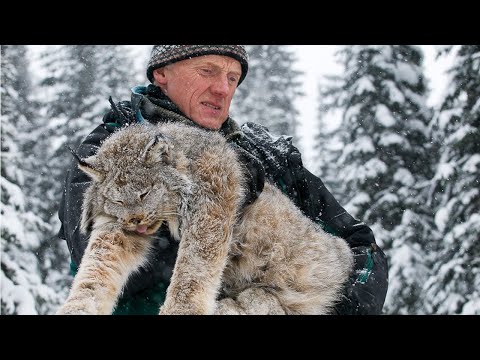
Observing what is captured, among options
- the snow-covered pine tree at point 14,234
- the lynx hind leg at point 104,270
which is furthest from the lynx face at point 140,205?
the snow-covered pine tree at point 14,234

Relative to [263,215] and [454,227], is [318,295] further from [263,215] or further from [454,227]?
[454,227]

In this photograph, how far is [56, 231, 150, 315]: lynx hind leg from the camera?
3746 mm

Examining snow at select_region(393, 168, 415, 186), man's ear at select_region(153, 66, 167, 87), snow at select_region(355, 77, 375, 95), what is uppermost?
snow at select_region(355, 77, 375, 95)

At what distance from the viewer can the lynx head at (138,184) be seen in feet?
13.6

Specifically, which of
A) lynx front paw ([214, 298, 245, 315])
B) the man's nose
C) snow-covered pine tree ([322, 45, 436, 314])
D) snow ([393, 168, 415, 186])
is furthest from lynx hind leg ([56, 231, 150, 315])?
snow ([393, 168, 415, 186])

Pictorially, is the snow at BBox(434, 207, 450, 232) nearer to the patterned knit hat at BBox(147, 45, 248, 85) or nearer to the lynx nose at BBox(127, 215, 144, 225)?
the patterned knit hat at BBox(147, 45, 248, 85)

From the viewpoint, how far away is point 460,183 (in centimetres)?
1752

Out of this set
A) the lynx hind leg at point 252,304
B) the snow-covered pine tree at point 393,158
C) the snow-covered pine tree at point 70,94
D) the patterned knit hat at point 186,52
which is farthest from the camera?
the snow-covered pine tree at point 70,94

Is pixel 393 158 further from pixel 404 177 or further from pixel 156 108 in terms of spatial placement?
pixel 156 108

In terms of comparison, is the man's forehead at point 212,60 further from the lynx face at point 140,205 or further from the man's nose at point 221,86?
the lynx face at point 140,205

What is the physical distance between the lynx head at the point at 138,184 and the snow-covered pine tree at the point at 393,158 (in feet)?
58.5

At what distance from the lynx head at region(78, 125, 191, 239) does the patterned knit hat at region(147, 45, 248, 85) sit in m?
1.13

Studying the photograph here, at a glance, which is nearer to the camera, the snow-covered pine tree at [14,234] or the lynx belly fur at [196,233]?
the lynx belly fur at [196,233]
